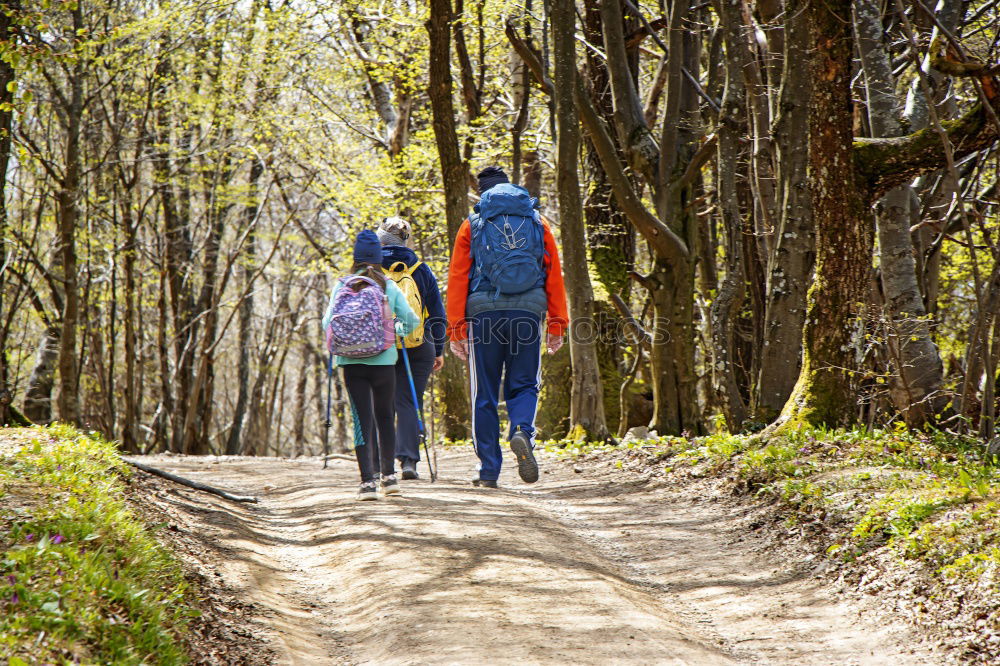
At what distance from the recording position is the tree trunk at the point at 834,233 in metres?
7.64

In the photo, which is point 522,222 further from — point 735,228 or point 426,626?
point 735,228

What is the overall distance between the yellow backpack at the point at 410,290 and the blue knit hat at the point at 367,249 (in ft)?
2.10

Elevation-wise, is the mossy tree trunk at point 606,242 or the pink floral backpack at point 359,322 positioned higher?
the mossy tree trunk at point 606,242

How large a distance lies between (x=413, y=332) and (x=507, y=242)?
1371 millimetres

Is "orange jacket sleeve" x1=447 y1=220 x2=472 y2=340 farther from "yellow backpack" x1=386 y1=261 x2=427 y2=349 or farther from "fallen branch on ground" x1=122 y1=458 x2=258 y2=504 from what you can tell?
"fallen branch on ground" x1=122 y1=458 x2=258 y2=504

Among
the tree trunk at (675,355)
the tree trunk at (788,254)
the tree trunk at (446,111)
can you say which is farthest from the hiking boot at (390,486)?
the tree trunk at (446,111)

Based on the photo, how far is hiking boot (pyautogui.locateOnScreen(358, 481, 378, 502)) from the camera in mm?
7104

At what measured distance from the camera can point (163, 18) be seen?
1467 cm

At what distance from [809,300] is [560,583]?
13.8 feet

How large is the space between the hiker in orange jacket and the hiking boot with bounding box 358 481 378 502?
3.16ft

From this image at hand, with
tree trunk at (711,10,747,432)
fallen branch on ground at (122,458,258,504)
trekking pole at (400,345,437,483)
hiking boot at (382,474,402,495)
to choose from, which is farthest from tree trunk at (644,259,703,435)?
fallen branch on ground at (122,458,258,504)

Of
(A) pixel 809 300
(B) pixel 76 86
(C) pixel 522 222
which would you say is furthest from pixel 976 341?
(B) pixel 76 86

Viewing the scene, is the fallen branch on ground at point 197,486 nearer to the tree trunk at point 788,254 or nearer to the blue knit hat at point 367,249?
the blue knit hat at point 367,249

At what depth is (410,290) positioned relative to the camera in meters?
7.96
